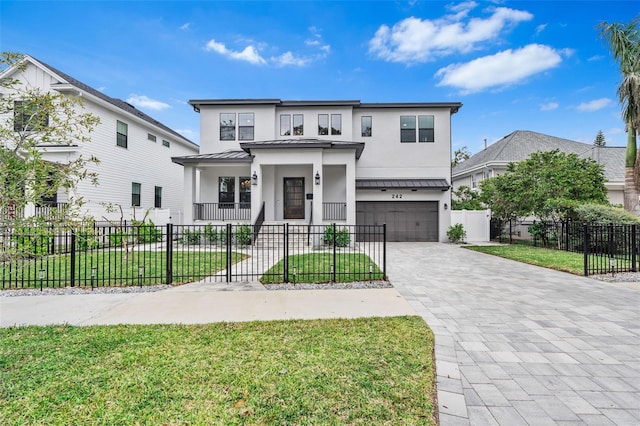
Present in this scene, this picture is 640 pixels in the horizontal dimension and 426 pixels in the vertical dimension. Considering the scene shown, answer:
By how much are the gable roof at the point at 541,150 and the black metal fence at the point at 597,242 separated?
8.07 meters

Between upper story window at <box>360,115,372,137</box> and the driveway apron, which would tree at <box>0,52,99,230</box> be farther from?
upper story window at <box>360,115,372,137</box>

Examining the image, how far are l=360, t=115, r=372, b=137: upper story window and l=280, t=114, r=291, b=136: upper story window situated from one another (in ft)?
14.9

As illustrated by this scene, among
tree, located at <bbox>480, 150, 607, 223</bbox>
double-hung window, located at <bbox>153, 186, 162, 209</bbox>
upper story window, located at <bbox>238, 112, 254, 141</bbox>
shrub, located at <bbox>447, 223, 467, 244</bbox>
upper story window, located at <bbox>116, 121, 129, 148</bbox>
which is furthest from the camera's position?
double-hung window, located at <bbox>153, 186, 162, 209</bbox>

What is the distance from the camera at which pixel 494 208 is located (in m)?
15.3

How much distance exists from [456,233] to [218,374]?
15937 millimetres

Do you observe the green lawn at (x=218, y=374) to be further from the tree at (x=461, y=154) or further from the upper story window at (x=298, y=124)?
the tree at (x=461, y=154)

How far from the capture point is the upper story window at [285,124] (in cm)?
1727

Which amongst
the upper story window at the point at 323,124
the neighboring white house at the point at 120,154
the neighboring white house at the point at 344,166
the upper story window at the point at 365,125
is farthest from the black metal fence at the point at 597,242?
the neighboring white house at the point at 120,154

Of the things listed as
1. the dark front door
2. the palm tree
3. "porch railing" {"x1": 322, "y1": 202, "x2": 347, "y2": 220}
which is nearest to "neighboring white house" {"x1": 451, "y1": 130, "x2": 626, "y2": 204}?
the palm tree

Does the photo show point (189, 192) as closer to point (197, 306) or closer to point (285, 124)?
point (285, 124)

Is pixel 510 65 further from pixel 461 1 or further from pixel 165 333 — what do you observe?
pixel 165 333

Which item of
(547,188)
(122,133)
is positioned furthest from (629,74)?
(122,133)

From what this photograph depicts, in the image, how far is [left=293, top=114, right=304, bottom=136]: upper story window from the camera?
56.6 feet

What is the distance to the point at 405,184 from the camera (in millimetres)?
16391
